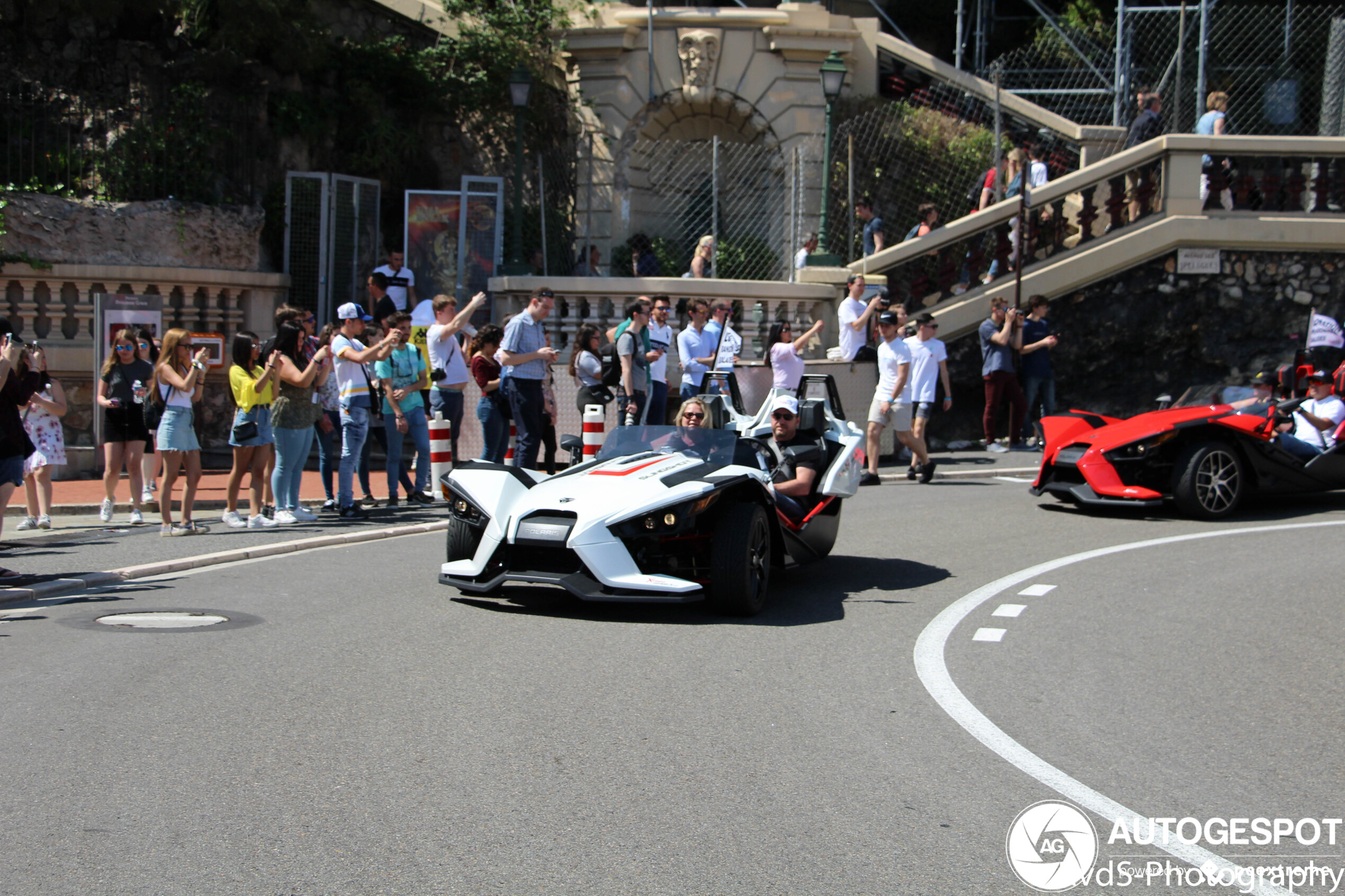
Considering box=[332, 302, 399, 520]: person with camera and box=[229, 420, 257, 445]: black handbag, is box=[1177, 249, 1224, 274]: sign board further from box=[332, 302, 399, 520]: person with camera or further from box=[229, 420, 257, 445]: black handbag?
box=[229, 420, 257, 445]: black handbag

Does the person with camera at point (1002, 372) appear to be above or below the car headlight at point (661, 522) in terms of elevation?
above

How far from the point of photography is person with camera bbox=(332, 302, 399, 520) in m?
12.2

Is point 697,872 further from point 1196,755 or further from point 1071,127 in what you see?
point 1071,127

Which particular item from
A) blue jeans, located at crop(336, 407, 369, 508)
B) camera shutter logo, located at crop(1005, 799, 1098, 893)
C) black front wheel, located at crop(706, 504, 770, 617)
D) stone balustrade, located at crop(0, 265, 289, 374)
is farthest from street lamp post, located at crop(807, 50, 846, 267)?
camera shutter logo, located at crop(1005, 799, 1098, 893)

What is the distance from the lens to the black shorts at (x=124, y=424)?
11852 mm

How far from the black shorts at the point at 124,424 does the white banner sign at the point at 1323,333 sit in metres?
13.5

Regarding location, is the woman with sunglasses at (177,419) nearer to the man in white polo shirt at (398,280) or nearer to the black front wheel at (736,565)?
the black front wheel at (736,565)

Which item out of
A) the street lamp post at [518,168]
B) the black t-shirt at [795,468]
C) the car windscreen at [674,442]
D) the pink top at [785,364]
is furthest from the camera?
the street lamp post at [518,168]

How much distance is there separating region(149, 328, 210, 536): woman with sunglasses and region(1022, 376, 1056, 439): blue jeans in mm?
10251

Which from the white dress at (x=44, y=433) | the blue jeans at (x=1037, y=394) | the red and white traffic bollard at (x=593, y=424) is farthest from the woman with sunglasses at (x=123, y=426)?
the blue jeans at (x=1037, y=394)

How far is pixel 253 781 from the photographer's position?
4852mm

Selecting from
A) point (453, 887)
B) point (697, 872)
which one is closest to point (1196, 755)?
point (697, 872)

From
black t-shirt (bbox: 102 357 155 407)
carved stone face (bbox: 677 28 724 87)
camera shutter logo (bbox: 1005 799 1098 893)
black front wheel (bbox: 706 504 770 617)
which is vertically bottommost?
camera shutter logo (bbox: 1005 799 1098 893)

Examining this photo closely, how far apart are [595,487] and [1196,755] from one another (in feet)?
12.4
